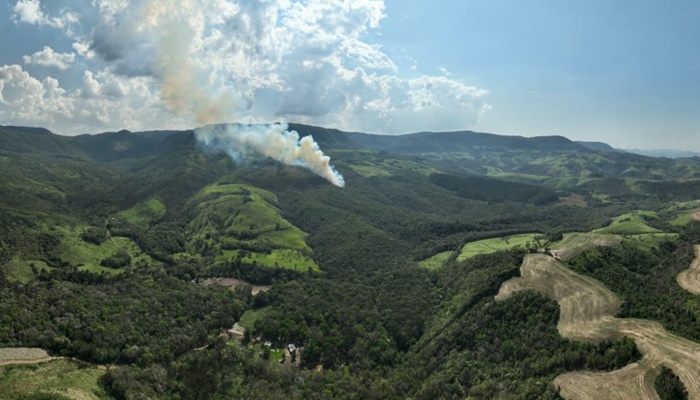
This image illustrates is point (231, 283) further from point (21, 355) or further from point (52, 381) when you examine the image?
point (52, 381)

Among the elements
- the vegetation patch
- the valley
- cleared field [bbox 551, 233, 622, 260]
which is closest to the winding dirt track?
the valley

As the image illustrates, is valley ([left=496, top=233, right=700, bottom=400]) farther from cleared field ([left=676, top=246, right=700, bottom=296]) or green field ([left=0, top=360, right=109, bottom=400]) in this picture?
green field ([left=0, top=360, right=109, bottom=400])

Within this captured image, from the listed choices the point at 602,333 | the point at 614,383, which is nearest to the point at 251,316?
the point at 602,333

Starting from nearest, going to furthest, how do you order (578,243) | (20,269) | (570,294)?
(570,294)
(20,269)
(578,243)

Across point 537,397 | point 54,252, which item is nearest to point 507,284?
point 537,397

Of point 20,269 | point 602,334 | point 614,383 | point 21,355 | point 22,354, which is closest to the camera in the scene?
point 614,383

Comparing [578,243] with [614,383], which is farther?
[578,243]
